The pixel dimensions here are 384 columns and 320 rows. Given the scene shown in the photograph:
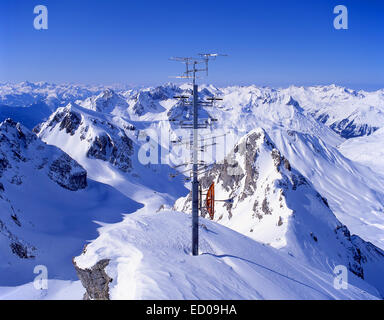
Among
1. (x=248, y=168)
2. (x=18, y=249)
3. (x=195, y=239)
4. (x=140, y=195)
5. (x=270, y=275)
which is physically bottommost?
(x=140, y=195)

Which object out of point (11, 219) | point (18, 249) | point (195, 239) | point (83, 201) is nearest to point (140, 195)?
point (83, 201)

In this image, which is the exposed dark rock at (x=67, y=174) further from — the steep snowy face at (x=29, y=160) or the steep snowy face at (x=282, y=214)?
the steep snowy face at (x=282, y=214)

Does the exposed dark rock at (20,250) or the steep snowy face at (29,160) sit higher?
the steep snowy face at (29,160)

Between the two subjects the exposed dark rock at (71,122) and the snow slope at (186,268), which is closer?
the snow slope at (186,268)

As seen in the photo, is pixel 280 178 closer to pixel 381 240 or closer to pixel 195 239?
pixel 195 239

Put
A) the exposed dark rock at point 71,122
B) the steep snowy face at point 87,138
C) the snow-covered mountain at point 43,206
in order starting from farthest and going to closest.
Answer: the exposed dark rock at point 71,122, the steep snowy face at point 87,138, the snow-covered mountain at point 43,206

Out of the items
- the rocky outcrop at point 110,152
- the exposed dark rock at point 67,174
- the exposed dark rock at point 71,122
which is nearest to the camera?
the exposed dark rock at point 67,174

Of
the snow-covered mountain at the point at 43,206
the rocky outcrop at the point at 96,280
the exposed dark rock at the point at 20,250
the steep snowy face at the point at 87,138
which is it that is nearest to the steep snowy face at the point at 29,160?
the snow-covered mountain at the point at 43,206
